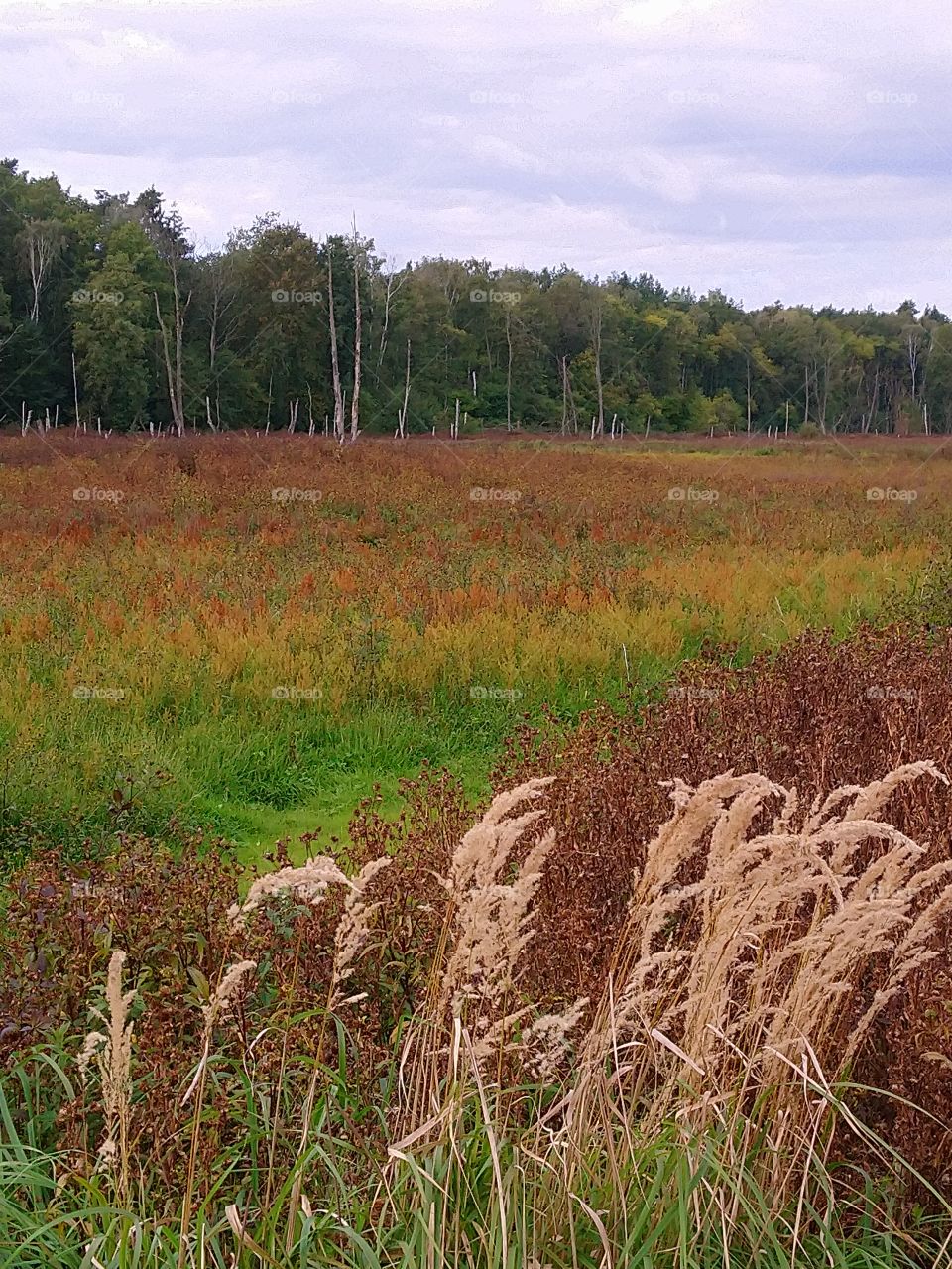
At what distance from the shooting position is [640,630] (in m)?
9.66

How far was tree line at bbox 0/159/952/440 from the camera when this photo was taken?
4522cm

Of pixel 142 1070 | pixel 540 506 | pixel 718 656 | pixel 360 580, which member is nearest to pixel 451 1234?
pixel 142 1070

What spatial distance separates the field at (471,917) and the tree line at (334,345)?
1464 cm

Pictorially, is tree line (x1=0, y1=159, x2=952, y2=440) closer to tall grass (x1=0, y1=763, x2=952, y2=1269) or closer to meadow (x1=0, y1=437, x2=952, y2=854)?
meadow (x1=0, y1=437, x2=952, y2=854)

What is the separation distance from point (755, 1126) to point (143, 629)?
24.5ft

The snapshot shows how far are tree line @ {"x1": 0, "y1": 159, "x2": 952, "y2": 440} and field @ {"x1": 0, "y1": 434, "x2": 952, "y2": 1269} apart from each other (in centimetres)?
1464

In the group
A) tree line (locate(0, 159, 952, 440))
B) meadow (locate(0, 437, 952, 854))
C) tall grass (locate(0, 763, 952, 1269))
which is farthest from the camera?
tree line (locate(0, 159, 952, 440))

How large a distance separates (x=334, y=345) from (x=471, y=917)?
42.7 m

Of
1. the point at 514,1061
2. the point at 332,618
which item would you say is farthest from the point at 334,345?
the point at 514,1061

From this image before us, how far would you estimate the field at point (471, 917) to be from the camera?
2326 millimetres

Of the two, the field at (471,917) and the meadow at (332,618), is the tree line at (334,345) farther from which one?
the field at (471,917)

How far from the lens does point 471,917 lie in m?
2.36

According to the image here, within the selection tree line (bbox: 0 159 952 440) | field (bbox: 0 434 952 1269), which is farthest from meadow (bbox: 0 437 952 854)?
tree line (bbox: 0 159 952 440)

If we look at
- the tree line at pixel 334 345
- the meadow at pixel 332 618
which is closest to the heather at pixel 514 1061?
the meadow at pixel 332 618
